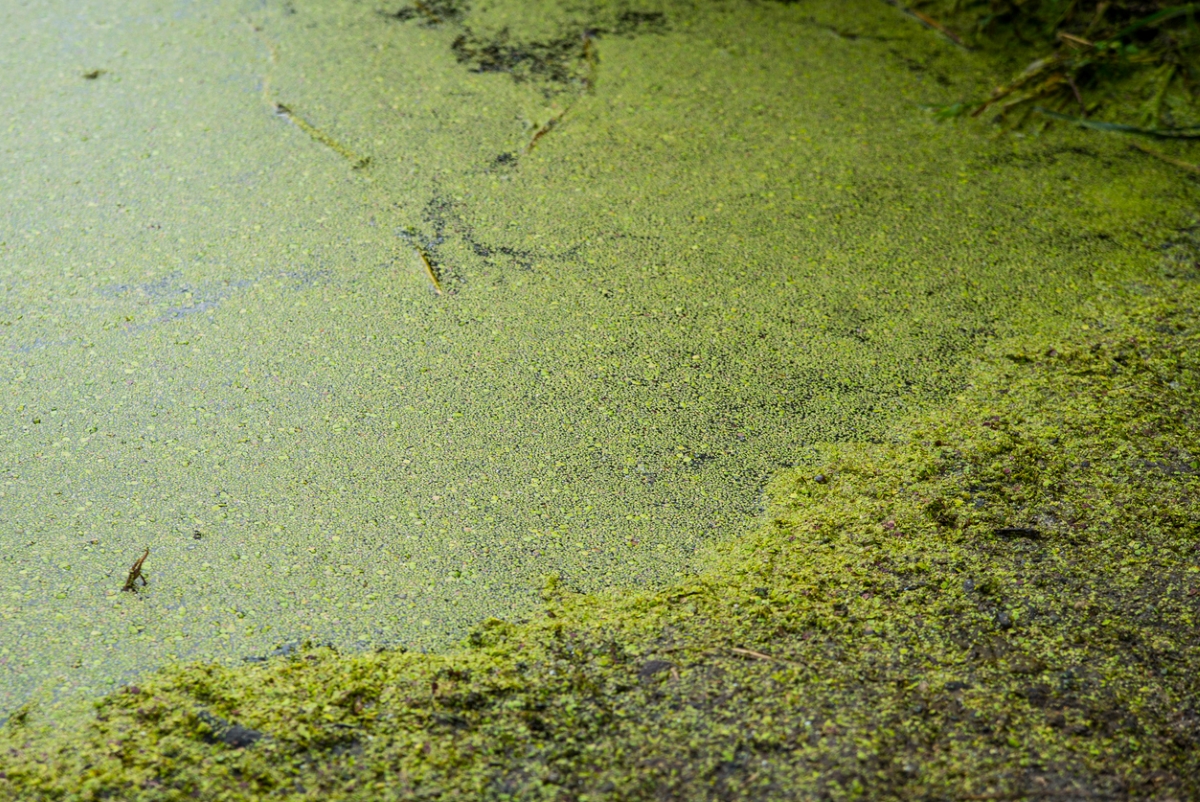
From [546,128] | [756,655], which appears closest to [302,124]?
[546,128]

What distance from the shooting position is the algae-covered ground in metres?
0.87

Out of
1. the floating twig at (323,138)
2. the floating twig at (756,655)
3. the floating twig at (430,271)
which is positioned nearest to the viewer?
the floating twig at (756,655)

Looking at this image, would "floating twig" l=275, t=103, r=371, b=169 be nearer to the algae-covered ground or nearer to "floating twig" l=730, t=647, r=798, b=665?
the algae-covered ground

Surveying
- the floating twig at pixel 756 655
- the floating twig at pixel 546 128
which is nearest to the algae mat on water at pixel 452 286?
the floating twig at pixel 546 128

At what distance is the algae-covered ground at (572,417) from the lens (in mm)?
870

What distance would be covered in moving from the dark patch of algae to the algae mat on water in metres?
0.06

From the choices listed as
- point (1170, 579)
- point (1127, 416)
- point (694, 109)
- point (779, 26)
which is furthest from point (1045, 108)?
point (1170, 579)

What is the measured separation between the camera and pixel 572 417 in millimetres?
1221

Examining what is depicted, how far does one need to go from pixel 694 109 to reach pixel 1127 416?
2.80ft

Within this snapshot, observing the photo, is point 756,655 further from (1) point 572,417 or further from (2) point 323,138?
(2) point 323,138

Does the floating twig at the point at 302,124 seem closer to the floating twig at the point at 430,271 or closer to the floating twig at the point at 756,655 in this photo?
the floating twig at the point at 430,271

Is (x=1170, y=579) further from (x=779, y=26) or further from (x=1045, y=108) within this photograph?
(x=779, y=26)

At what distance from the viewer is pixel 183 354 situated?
49.7 inches

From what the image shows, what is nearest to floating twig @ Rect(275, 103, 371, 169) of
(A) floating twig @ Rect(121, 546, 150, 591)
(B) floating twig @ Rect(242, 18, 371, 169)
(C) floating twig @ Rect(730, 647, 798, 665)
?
(B) floating twig @ Rect(242, 18, 371, 169)
